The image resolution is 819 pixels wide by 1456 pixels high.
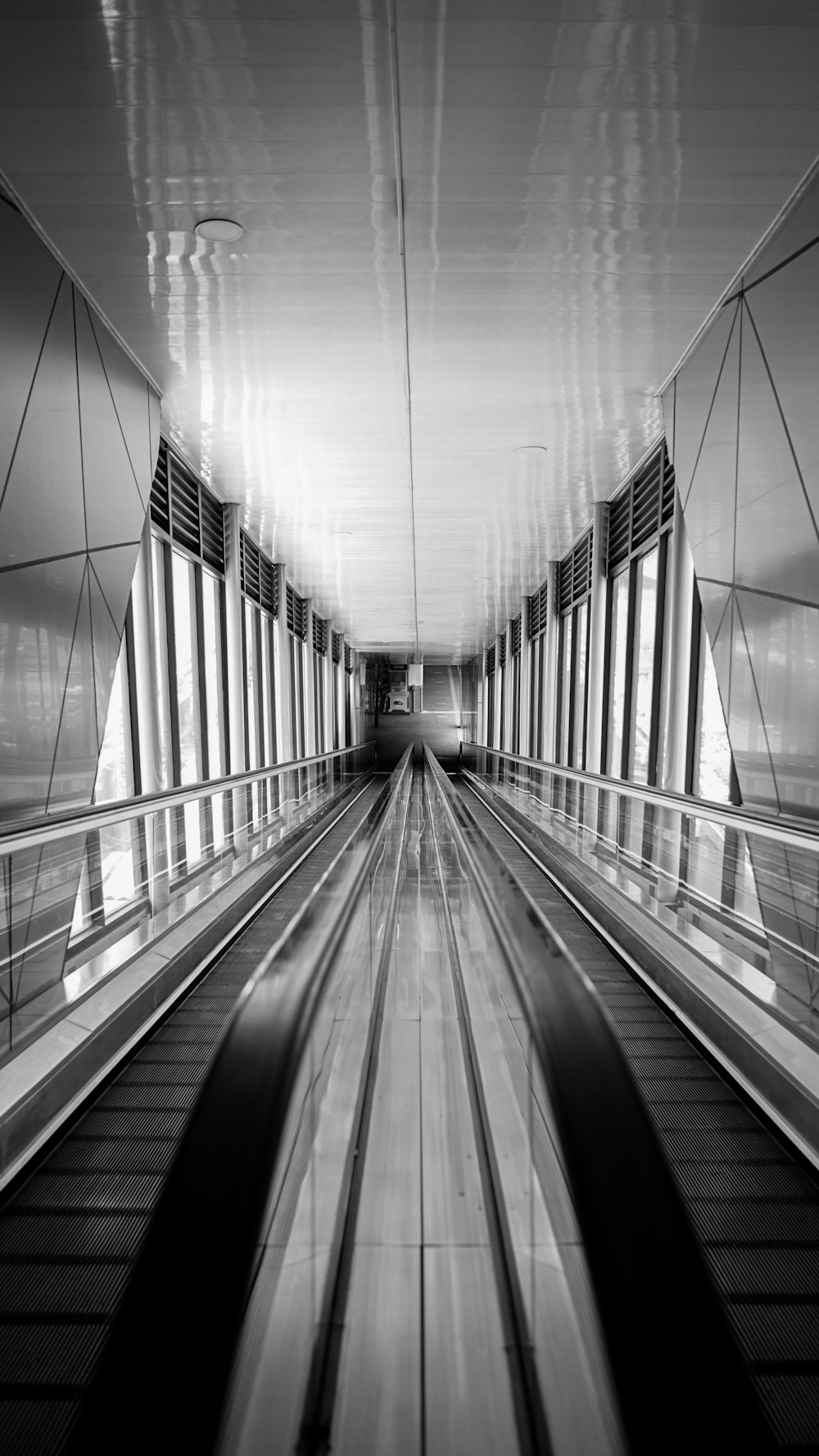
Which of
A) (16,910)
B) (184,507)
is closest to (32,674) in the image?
(16,910)

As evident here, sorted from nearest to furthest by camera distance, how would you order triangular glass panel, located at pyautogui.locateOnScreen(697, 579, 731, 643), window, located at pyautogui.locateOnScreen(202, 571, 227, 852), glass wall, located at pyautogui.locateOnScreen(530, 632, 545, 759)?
triangular glass panel, located at pyautogui.locateOnScreen(697, 579, 731, 643) < window, located at pyautogui.locateOnScreen(202, 571, 227, 852) < glass wall, located at pyautogui.locateOnScreen(530, 632, 545, 759)

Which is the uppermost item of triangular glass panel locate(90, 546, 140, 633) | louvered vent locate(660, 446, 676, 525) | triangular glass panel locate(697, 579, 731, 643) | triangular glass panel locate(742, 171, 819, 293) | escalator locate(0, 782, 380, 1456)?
triangular glass panel locate(742, 171, 819, 293)

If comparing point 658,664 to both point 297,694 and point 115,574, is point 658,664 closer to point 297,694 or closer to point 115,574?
point 115,574

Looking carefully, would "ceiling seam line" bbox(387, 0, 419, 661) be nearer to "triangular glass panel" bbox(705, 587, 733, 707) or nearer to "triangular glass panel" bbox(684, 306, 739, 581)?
"triangular glass panel" bbox(684, 306, 739, 581)

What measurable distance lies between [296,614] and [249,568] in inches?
242

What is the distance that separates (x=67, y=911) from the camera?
458 centimetres

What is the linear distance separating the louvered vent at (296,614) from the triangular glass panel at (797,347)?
1463 cm

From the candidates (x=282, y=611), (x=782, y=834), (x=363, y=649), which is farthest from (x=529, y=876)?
(x=363, y=649)

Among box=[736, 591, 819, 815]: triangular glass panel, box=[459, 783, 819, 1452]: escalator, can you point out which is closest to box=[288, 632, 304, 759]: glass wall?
box=[736, 591, 819, 815]: triangular glass panel

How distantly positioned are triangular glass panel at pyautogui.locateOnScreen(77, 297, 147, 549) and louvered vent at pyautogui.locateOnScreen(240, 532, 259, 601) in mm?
7001

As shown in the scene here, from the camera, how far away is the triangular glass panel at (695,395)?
249 inches

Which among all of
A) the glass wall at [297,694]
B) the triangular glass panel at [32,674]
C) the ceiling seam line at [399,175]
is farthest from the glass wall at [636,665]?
the glass wall at [297,694]

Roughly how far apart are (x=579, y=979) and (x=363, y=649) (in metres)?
36.2

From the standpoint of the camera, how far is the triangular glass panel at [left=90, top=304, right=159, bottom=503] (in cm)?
671
